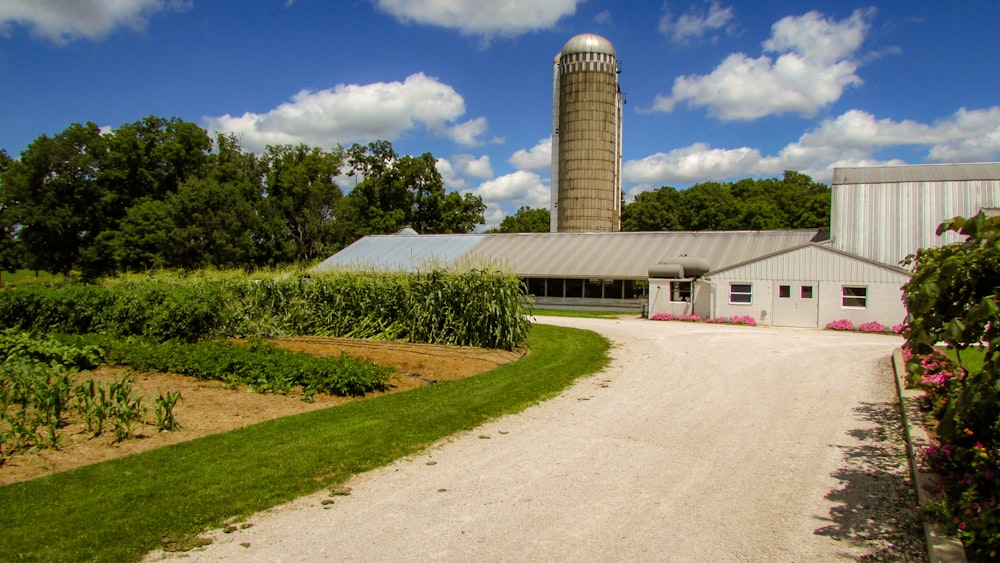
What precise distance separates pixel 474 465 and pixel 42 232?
5333 centimetres

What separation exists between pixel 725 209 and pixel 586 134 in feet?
71.0

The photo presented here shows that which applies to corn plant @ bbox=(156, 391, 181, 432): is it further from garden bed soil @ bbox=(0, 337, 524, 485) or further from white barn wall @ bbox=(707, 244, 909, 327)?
white barn wall @ bbox=(707, 244, 909, 327)

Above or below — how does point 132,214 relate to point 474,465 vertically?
above

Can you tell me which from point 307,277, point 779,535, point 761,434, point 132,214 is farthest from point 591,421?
point 132,214

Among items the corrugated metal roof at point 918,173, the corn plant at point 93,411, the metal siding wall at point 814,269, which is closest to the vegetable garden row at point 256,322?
the corn plant at point 93,411

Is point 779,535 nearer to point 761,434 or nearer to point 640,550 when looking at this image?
point 640,550

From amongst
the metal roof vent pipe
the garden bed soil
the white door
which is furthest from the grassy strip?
the metal roof vent pipe

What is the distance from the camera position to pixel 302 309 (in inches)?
635

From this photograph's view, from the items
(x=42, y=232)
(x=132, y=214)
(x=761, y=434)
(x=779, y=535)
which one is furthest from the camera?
(x=42, y=232)

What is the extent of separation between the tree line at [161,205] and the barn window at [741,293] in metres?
31.8

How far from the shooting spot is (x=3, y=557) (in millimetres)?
4258

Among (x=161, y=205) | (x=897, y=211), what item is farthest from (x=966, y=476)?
(x=161, y=205)

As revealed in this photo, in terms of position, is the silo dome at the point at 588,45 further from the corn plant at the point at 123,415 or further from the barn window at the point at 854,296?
the corn plant at the point at 123,415

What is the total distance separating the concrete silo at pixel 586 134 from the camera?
4422cm
